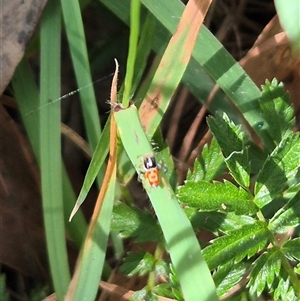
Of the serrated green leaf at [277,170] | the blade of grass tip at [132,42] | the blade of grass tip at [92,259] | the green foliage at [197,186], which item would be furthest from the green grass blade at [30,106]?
the serrated green leaf at [277,170]

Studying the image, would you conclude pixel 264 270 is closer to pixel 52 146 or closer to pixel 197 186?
pixel 197 186

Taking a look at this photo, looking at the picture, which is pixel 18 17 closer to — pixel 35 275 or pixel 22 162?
pixel 22 162

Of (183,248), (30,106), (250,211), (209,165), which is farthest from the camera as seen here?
(30,106)

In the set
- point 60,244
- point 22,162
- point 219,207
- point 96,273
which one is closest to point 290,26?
point 219,207

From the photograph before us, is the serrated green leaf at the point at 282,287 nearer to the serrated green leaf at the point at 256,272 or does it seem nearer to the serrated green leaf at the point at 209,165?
the serrated green leaf at the point at 256,272

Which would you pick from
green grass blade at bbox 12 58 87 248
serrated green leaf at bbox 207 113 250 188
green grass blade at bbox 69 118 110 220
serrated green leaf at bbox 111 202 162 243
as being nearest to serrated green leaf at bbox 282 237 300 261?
serrated green leaf at bbox 207 113 250 188

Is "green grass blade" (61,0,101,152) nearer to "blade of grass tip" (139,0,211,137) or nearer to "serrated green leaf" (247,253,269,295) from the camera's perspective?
"blade of grass tip" (139,0,211,137)

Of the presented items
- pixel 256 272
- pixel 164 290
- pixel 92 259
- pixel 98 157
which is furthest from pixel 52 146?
pixel 256 272
